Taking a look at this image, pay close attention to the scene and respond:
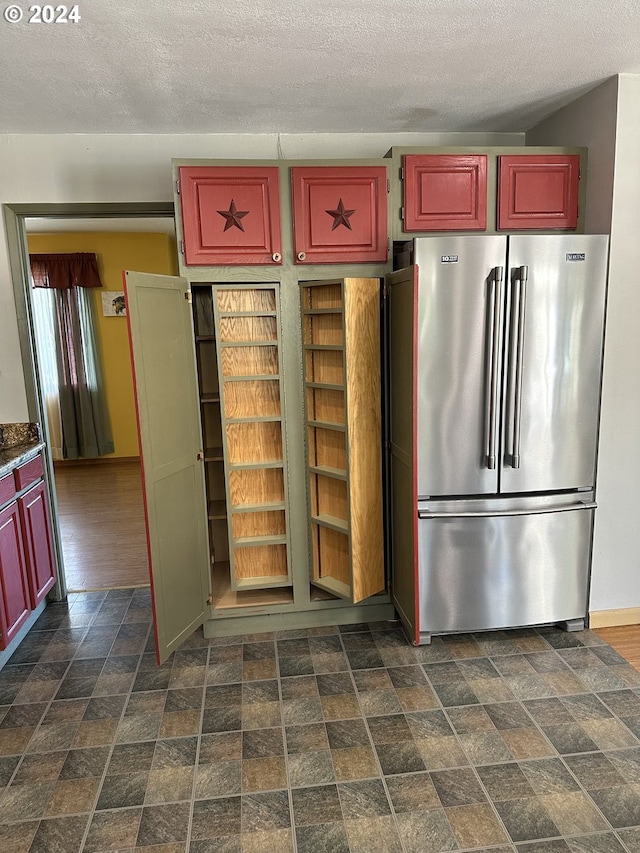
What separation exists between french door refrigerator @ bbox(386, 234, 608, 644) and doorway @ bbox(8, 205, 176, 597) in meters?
1.66

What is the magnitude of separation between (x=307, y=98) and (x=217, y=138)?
69 centimetres

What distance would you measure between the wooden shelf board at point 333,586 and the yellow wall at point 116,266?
4191 mm

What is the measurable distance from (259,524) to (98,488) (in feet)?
11.2

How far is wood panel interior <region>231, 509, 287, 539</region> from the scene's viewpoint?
3.11 metres

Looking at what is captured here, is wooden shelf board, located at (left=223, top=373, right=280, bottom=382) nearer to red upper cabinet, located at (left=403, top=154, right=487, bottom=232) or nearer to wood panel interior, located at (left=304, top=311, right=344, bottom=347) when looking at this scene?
wood panel interior, located at (left=304, top=311, right=344, bottom=347)

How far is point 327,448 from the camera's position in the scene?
301 centimetres

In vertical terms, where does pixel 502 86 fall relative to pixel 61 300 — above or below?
above

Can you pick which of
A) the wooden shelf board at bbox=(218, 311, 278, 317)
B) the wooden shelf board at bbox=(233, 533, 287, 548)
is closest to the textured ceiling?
the wooden shelf board at bbox=(218, 311, 278, 317)

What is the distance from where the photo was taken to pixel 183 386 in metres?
2.76

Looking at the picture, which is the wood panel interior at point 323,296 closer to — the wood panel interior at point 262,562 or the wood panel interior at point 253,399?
the wood panel interior at point 253,399

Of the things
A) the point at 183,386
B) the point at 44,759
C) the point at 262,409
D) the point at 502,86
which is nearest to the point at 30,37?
the point at 183,386

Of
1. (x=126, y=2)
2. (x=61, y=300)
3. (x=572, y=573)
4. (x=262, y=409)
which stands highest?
(x=126, y=2)

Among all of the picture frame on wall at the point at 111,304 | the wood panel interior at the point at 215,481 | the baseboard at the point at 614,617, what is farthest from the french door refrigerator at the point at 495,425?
the picture frame on wall at the point at 111,304

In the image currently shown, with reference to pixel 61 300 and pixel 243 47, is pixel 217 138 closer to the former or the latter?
pixel 243 47
